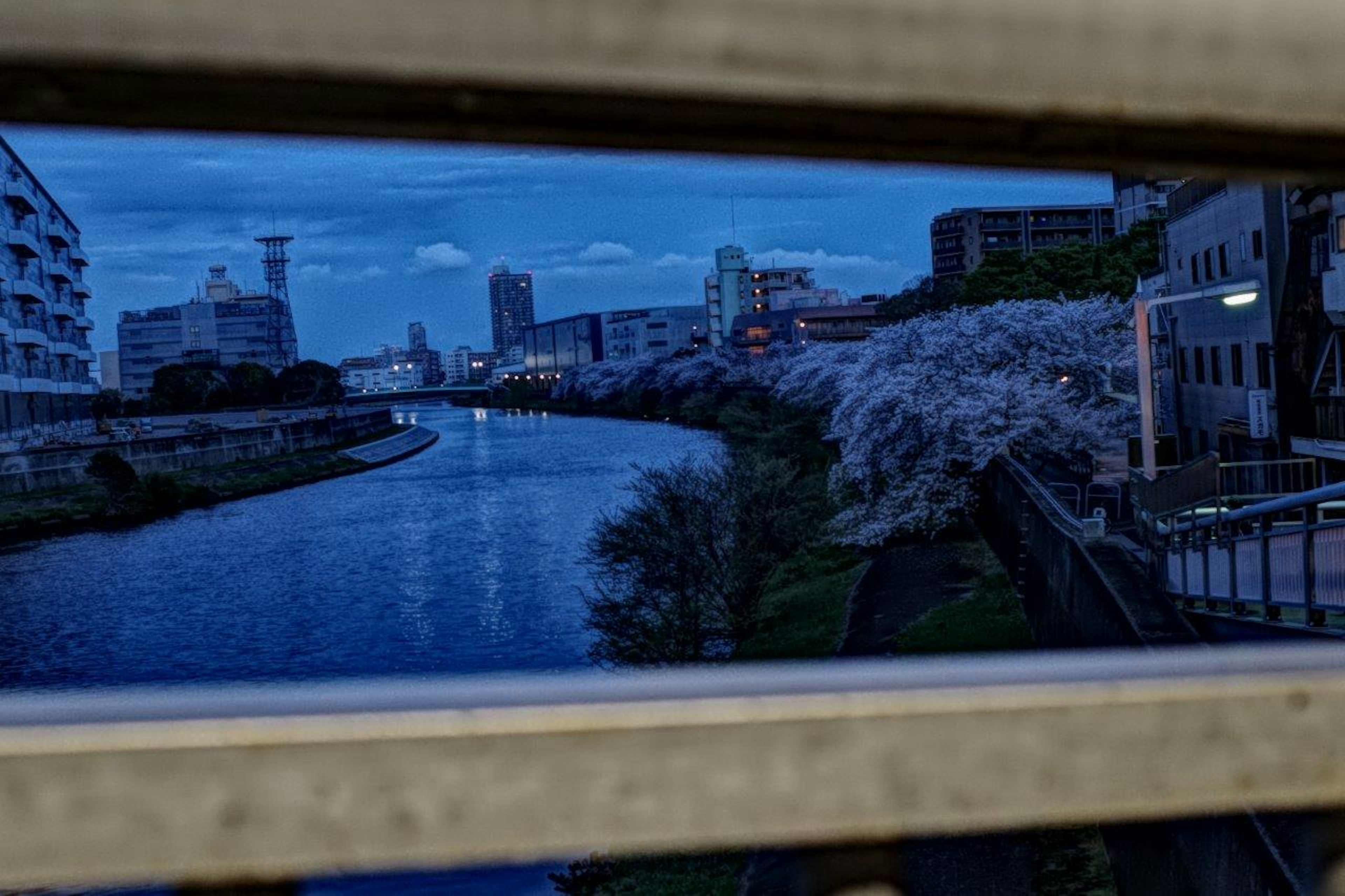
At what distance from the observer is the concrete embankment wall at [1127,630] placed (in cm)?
507

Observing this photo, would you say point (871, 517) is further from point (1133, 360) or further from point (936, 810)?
point (936, 810)

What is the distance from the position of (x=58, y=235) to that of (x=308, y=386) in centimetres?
2548

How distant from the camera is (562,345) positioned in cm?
12725

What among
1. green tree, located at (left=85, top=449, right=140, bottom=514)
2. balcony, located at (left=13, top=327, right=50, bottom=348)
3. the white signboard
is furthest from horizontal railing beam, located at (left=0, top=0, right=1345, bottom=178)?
balcony, located at (left=13, top=327, right=50, bottom=348)

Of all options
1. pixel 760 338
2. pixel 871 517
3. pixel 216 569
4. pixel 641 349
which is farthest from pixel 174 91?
pixel 641 349

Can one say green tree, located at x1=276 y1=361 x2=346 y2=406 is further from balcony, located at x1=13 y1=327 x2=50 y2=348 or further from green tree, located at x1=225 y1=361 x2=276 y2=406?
balcony, located at x1=13 y1=327 x2=50 y2=348

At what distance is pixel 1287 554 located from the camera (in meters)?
7.17

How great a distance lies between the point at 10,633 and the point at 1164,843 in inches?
846

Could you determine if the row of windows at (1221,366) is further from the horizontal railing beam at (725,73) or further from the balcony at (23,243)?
the balcony at (23,243)

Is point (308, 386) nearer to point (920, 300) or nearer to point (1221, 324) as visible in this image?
point (920, 300)

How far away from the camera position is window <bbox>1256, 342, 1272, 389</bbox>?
670 inches

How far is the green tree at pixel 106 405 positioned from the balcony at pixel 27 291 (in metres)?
13.7

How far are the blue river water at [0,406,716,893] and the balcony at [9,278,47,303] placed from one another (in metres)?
9.65

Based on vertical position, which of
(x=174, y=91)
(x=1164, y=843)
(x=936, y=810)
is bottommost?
(x=1164, y=843)
